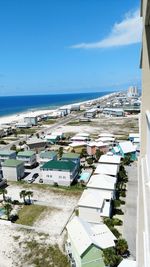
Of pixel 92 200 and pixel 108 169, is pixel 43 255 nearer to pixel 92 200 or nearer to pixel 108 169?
pixel 92 200

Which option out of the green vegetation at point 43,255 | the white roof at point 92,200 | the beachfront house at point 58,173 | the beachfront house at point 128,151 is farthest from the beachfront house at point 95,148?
the green vegetation at point 43,255

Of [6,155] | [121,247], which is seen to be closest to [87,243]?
[121,247]

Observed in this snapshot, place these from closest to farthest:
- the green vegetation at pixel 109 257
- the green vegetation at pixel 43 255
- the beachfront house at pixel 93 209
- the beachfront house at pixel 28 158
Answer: the green vegetation at pixel 109 257 → the green vegetation at pixel 43 255 → the beachfront house at pixel 93 209 → the beachfront house at pixel 28 158

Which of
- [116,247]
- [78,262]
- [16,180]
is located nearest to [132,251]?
[116,247]

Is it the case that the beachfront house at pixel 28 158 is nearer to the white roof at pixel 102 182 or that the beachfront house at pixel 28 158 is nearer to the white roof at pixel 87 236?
the white roof at pixel 102 182

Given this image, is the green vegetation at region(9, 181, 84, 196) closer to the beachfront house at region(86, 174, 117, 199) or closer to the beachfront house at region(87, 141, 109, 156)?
the beachfront house at region(86, 174, 117, 199)

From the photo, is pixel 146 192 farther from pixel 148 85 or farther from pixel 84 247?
pixel 84 247

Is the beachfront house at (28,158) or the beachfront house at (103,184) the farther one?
the beachfront house at (28,158)
